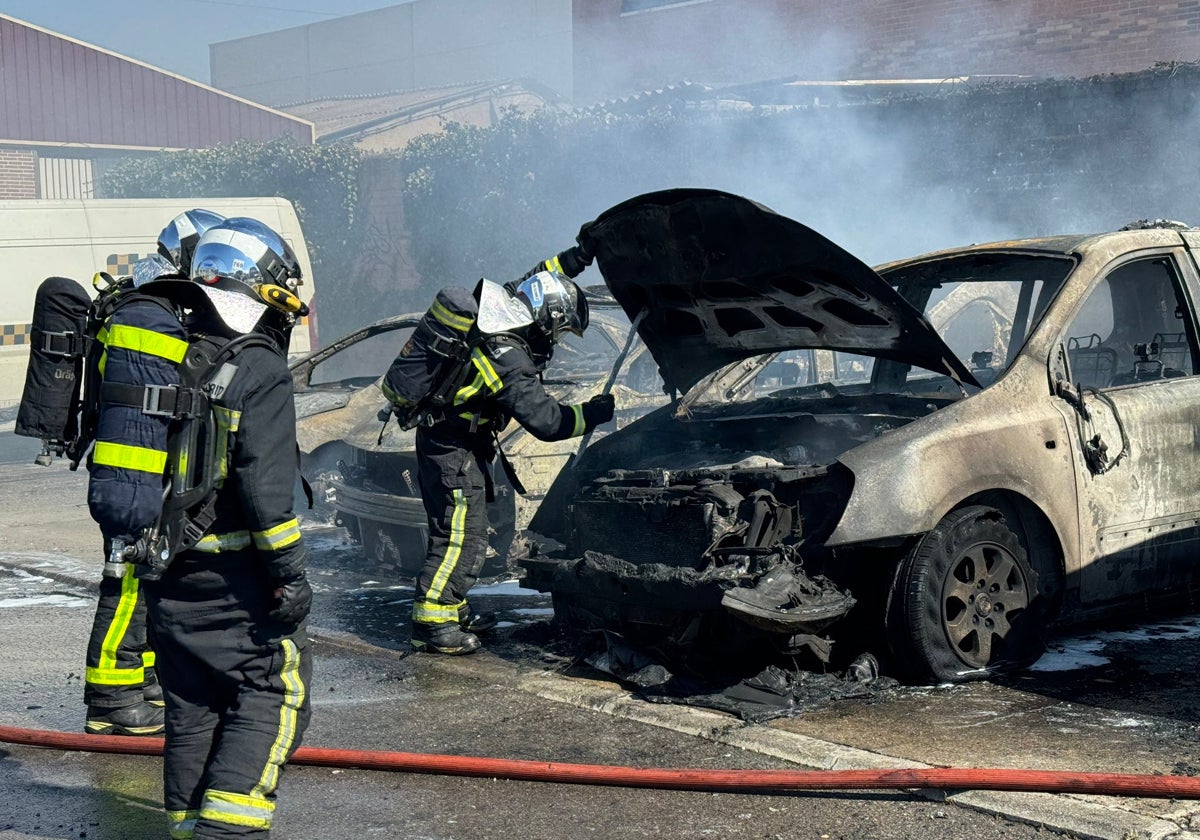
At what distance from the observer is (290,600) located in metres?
3.60

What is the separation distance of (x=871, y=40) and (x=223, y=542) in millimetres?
20628

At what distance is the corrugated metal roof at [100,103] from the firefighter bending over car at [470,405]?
71.9 feet

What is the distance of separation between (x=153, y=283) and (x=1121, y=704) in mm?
3685

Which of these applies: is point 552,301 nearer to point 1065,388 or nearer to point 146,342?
point 1065,388

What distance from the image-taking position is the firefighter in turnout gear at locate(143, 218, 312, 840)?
359cm

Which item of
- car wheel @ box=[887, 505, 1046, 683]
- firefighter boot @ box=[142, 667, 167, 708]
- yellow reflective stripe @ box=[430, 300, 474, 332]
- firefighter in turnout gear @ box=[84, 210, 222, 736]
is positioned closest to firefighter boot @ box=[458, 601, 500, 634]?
yellow reflective stripe @ box=[430, 300, 474, 332]

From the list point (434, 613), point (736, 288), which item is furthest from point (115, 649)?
point (736, 288)

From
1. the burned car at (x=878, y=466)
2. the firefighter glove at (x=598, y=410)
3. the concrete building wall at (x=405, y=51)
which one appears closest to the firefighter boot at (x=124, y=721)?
the burned car at (x=878, y=466)

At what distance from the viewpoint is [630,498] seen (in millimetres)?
5648

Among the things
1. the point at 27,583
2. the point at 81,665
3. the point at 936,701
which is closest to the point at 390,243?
the point at 27,583

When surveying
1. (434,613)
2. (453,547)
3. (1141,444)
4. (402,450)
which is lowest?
(434,613)

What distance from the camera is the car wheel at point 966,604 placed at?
5195 mm

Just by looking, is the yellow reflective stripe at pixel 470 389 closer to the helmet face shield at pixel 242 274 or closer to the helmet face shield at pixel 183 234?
the helmet face shield at pixel 183 234

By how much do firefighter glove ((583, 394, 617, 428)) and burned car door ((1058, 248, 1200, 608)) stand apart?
202cm
